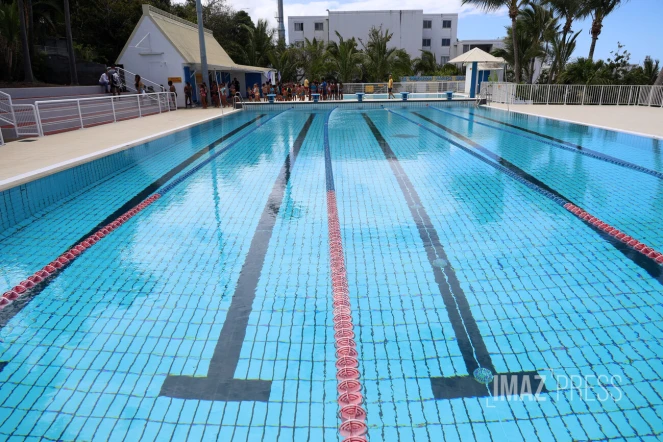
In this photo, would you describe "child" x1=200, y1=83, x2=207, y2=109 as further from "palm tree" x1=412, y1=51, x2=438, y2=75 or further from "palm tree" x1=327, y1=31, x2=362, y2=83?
"palm tree" x1=412, y1=51, x2=438, y2=75

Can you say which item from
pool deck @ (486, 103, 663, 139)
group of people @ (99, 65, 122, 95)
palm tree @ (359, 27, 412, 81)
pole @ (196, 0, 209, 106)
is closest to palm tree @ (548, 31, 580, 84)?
pool deck @ (486, 103, 663, 139)

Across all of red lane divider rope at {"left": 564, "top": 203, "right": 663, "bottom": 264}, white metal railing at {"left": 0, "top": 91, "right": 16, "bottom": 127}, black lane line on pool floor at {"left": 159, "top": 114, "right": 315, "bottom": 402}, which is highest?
white metal railing at {"left": 0, "top": 91, "right": 16, "bottom": 127}

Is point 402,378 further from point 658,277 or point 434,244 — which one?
point 658,277

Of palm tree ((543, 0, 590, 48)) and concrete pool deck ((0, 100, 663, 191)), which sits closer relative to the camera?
concrete pool deck ((0, 100, 663, 191))

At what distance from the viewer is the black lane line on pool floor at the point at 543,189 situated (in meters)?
3.94

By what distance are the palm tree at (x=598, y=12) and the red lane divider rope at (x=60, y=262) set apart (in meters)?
21.5

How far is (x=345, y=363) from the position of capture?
9.01 ft

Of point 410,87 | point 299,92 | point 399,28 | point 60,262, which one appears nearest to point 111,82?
point 299,92

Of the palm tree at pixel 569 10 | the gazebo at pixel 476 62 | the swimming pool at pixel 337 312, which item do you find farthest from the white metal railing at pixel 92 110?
the palm tree at pixel 569 10

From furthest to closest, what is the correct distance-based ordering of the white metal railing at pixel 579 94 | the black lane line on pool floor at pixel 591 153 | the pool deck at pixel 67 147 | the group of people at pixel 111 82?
1. the white metal railing at pixel 579 94
2. the group of people at pixel 111 82
3. the black lane line on pool floor at pixel 591 153
4. the pool deck at pixel 67 147

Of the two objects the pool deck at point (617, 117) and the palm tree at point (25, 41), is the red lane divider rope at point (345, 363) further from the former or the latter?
the palm tree at point (25, 41)

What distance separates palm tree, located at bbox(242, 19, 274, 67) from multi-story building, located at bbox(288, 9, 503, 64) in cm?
1283

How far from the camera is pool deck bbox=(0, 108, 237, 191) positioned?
6.18 metres

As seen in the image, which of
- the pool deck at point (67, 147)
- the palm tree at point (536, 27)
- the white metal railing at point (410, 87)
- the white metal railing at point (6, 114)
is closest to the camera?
the pool deck at point (67, 147)
